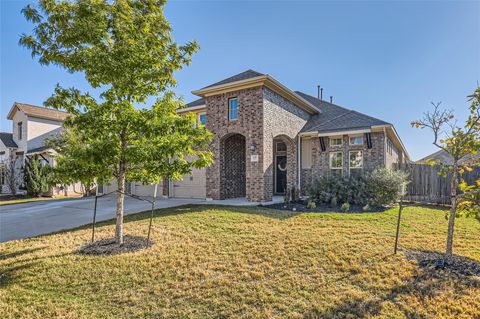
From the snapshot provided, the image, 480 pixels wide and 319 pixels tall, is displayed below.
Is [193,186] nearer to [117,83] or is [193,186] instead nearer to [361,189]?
[361,189]

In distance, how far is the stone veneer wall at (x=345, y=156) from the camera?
12.3 metres

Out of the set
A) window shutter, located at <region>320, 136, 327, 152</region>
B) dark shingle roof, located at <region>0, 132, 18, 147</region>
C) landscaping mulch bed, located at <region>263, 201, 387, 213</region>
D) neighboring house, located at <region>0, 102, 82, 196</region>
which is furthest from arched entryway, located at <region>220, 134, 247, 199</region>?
dark shingle roof, located at <region>0, 132, 18, 147</region>

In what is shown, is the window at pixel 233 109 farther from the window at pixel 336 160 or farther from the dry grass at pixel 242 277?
the dry grass at pixel 242 277

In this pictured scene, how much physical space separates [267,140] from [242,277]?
807 centimetres

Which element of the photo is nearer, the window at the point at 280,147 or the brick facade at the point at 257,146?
the brick facade at the point at 257,146

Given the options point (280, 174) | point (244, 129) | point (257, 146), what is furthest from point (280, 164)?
point (244, 129)

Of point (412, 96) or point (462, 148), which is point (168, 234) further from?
point (412, 96)

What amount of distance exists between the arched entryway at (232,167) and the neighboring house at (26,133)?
1319 cm

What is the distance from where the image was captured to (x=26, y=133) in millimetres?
20125

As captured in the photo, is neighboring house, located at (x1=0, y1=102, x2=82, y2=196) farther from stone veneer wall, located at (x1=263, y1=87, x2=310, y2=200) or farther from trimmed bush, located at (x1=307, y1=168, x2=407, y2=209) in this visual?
trimmed bush, located at (x1=307, y1=168, x2=407, y2=209)

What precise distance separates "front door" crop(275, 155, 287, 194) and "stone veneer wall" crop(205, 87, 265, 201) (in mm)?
4496

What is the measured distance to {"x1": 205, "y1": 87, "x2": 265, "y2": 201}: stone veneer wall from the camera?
11328 millimetres

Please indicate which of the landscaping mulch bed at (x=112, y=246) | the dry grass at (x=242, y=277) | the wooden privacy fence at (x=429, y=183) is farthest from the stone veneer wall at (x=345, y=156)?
the landscaping mulch bed at (x=112, y=246)

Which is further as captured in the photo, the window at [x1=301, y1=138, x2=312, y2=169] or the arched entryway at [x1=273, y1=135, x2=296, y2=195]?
the arched entryway at [x1=273, y1=135, x2=296, y2=195]
